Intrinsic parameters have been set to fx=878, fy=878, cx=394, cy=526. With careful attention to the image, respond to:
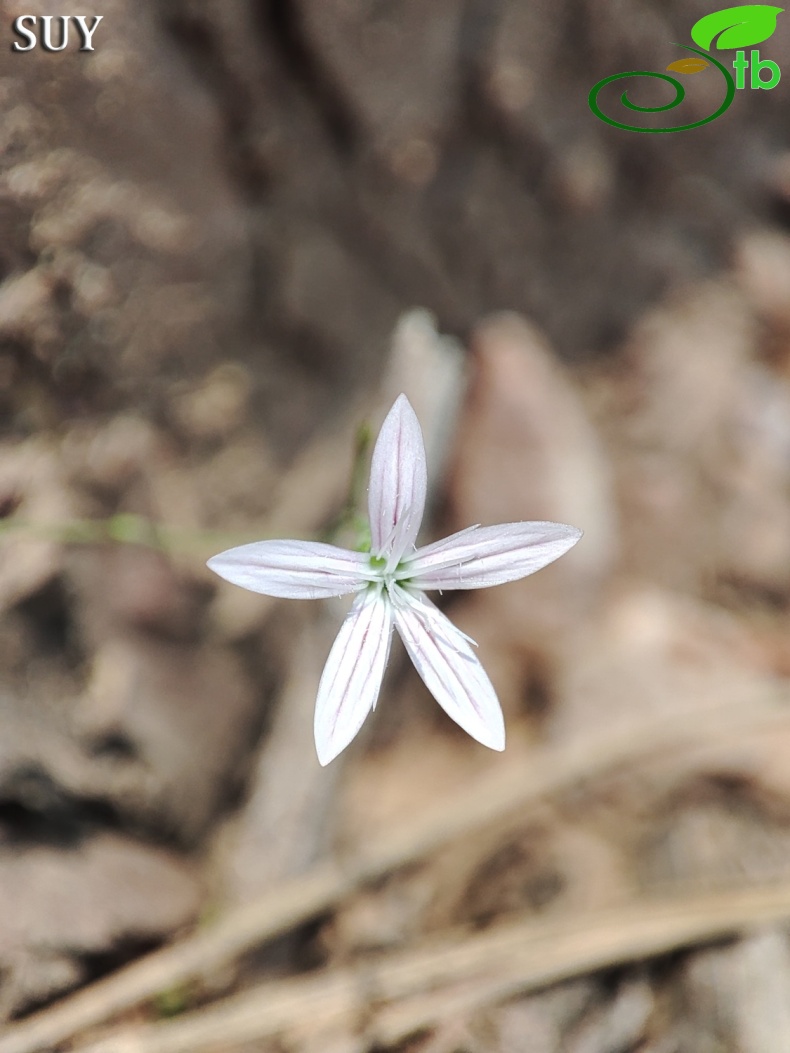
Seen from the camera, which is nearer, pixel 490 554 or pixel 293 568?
pixel 293 568

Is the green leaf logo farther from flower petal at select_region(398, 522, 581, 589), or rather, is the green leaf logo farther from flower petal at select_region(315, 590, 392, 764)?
flower petal at select_region(315, 590, 392, 764)

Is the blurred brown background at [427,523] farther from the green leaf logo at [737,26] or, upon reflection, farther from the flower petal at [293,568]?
the flower petal at [293,568]

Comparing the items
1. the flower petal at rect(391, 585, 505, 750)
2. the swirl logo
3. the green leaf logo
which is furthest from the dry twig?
the green leaf logo

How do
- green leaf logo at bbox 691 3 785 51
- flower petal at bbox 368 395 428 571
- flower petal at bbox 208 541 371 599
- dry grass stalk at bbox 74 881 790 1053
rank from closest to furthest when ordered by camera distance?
flower petal at bbox 208 541 371 599
flower petal at bbox 368 395 428 571
dry grass stalk at bbox 74 881 790 1053
green leaf logo at bbox 691 3 785 51

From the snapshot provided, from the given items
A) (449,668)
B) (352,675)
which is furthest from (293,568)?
(449,668)

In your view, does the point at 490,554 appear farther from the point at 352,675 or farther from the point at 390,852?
the point at 390,852

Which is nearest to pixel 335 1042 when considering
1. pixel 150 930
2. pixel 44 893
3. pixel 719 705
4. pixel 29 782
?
pixel 150 930
